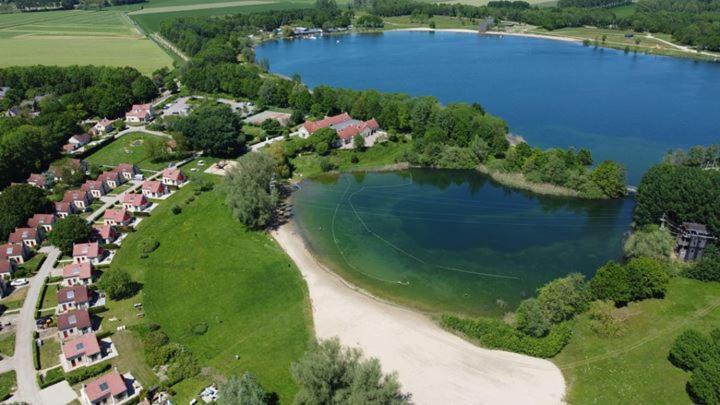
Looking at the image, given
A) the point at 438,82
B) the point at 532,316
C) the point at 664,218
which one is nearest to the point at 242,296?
the point at 532,316

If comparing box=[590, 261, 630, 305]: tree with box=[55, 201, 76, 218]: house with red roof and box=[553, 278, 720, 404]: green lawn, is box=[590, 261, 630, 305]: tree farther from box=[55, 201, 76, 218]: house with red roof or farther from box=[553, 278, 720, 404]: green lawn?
box=[55, 201, 76, 218]: house with red roof

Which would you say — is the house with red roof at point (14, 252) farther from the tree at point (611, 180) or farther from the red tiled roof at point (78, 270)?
the tree at point (611, 180)

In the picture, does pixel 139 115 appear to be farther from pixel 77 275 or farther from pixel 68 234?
pixel 77 275

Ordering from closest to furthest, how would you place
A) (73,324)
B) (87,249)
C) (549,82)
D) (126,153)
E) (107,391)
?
(107,391) < (73,324) < (87,249) < (126,153) < (549,82)

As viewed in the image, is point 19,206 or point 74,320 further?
point 19,206

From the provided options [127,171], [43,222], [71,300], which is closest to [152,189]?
[127,171]

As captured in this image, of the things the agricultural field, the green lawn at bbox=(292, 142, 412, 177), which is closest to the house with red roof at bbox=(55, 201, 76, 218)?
the green lawn at bbox=(292, 142, 412, 177)
